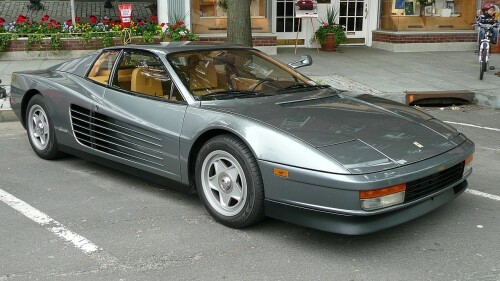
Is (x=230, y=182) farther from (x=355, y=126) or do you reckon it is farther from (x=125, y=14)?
(x=125, y=14)

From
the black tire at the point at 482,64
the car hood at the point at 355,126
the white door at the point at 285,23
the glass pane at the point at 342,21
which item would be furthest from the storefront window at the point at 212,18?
the car hood at the point at 355,126

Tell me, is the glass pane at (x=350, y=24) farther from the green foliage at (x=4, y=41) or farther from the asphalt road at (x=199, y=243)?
the asphalt road at (x=199, y=243)

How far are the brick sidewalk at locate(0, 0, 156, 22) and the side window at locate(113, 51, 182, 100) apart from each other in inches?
339

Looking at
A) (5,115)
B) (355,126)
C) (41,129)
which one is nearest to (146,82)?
(41,129)

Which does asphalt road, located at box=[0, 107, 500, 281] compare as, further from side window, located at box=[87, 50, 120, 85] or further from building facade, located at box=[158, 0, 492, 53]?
building facade, located at box=[158, 0, 492, 53]

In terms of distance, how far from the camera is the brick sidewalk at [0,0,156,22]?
512 inches

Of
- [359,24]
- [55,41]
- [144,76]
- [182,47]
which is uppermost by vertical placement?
[359,24]

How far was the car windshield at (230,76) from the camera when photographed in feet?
15.3

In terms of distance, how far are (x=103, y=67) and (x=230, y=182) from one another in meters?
2.07

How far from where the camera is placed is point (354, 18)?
15.7 meters

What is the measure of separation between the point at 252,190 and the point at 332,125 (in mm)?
759

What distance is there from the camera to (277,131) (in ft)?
12.7

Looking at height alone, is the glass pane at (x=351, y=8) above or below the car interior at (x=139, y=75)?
above

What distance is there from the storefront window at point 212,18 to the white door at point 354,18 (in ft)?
8.83
